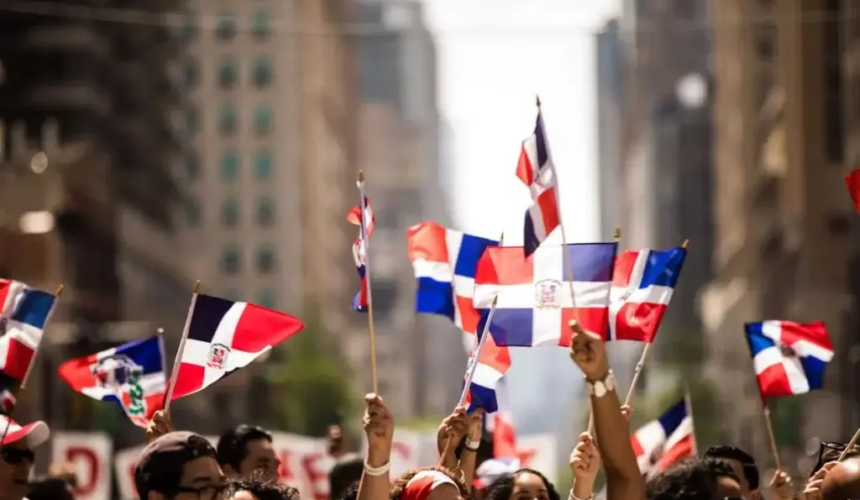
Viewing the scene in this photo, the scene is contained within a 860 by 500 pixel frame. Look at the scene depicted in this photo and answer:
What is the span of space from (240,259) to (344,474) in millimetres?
108778

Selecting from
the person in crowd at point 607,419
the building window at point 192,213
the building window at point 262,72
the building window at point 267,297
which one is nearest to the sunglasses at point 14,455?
the person in crowd at point 607,419

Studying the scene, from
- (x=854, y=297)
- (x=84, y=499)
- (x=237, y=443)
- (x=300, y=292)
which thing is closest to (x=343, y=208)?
(x=300, y=292)

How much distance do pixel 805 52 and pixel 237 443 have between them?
221ft

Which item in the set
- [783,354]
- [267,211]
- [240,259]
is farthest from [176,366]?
[267,211]

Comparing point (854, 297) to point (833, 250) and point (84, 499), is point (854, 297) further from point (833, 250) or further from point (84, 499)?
point (84, 499)

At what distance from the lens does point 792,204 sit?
78.8 meters

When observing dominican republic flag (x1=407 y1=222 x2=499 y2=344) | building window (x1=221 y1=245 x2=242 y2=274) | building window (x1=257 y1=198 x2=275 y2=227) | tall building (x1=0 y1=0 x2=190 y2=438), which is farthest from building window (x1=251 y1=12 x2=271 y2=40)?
dominican republic flag (x1=407 y1=222 x2=499 y2=344)

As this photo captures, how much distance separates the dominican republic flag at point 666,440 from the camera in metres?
14.1

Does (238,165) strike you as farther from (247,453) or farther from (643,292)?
(643,292)

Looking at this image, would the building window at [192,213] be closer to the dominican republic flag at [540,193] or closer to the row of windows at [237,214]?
the row of windows at [237,214]

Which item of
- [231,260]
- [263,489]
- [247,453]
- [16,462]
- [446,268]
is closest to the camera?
[263,489]

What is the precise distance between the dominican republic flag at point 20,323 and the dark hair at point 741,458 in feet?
12.1

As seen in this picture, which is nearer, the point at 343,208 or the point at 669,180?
the point at 343,208

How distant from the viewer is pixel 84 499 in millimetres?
20344
